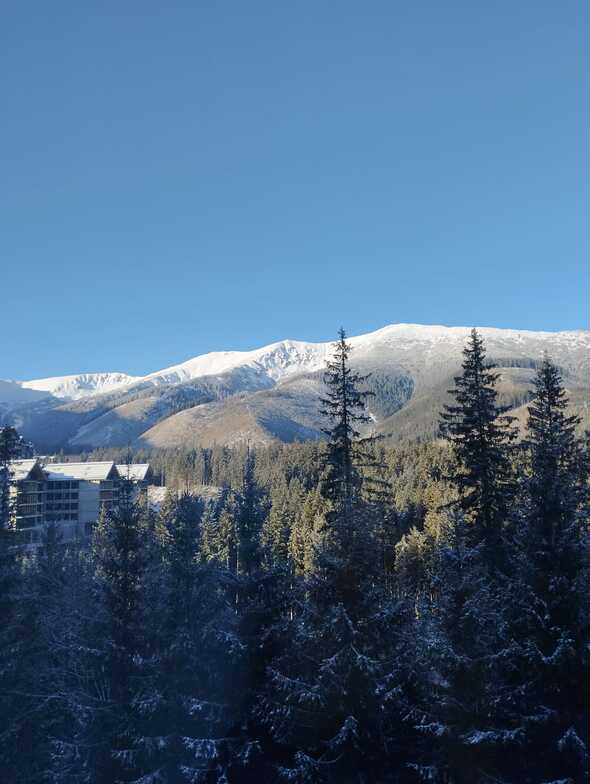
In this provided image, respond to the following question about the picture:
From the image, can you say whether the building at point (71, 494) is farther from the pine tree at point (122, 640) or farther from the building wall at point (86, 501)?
the pine tree at point (122, 640)

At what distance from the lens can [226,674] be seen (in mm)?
19797

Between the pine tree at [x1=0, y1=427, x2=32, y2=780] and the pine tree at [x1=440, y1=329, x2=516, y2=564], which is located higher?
the pine tree at [x1=440, y1=329, x2=516, y2=564]

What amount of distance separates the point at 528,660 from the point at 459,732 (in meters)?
2.85

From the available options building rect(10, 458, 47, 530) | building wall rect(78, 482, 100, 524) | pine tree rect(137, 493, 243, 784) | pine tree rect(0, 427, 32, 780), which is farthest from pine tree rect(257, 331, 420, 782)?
building wall rect(78, 482, 100, 524)

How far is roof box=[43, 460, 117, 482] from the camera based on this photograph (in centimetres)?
11056

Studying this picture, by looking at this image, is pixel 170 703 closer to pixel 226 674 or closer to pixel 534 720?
pixel 226 674

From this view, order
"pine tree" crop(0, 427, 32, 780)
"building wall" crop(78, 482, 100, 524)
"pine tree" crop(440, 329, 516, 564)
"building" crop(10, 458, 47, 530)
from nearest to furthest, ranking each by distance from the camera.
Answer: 1. "pine tree" crop(0, 427, 32, 780)
2. "pine tree" crop(440, 329, 516, 564)
3. "building" crop(10, 458, 47, 530)
4. "building wall" crop(78, 482, 100, 524)

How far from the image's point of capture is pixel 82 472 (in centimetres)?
11438

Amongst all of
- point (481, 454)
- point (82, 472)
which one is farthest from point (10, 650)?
point (82, 472)

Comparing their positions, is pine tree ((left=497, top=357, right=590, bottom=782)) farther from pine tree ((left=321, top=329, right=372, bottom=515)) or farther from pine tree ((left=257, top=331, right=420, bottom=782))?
pine tree ((left=321, top=329, right=372, bottom=515))

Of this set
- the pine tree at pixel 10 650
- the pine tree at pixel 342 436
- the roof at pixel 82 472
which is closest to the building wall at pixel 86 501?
the roof at pixel 82 472

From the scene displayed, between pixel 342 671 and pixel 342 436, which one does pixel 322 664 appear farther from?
pixel 342 436

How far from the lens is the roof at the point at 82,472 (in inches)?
4353

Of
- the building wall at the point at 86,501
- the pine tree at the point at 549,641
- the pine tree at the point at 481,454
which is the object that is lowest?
the building wall at the point at 86,501
